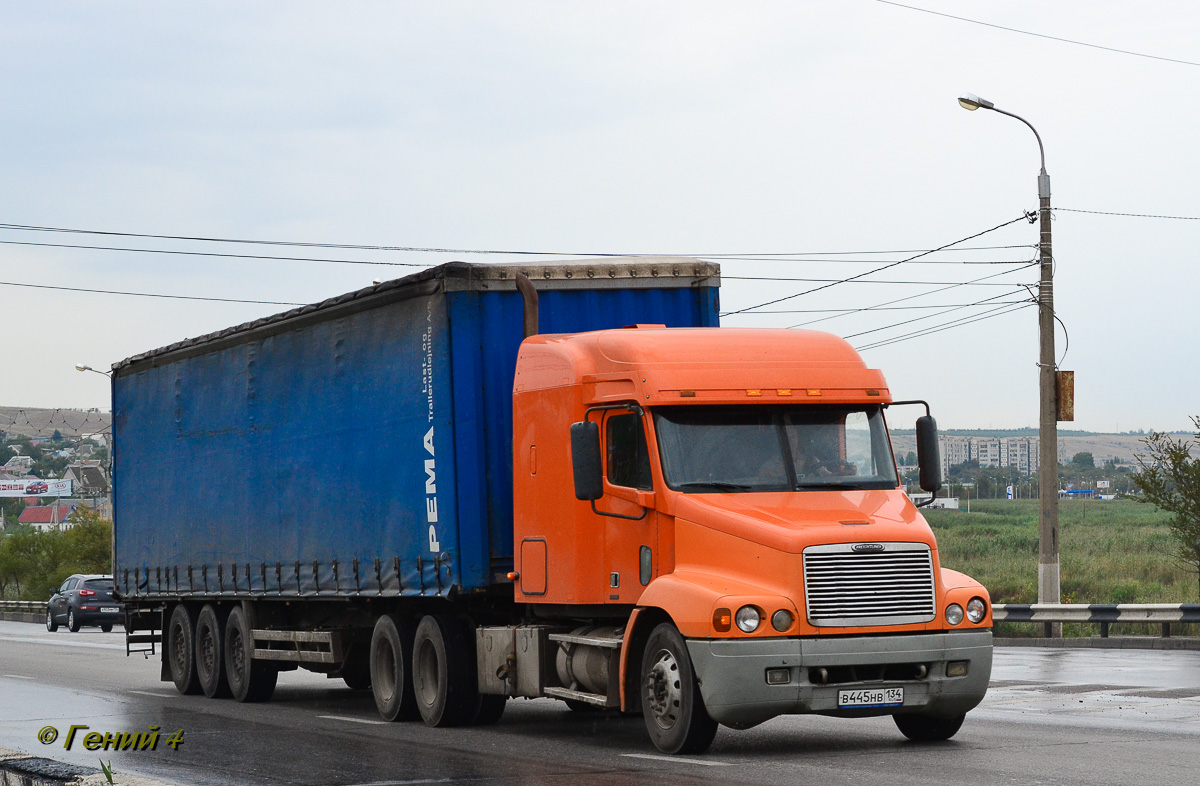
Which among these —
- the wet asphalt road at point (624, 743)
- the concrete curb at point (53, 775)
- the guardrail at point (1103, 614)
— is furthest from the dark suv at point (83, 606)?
the concrete curb at point (53, 775)

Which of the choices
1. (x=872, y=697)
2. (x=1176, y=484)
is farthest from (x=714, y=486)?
(x=1176, y=484)

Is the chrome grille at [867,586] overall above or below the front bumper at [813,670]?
above

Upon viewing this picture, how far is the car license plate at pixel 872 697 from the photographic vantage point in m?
10.7

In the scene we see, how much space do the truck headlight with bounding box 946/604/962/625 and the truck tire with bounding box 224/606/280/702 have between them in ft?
31.0

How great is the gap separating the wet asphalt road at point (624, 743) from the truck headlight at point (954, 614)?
35.4 inches

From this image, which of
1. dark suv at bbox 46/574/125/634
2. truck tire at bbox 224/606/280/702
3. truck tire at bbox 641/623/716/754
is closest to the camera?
truck tire at bbox 641/623/716/754

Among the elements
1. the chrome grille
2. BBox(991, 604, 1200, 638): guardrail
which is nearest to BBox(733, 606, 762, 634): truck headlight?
the chrome grille

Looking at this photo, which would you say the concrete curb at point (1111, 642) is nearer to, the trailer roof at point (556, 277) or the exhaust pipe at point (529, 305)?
the trailer roof at point (556, 277)

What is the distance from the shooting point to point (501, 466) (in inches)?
539

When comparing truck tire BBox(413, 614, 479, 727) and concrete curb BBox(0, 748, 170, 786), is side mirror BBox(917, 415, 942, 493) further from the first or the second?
concrete curb BBox(0, 748, 170, 786)

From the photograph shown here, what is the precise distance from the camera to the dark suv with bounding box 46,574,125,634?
4562cm

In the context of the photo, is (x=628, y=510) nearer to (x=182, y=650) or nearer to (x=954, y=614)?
(x=954, y=614)

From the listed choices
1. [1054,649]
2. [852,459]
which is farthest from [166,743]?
[1054,649]

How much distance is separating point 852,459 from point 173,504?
1133 centimetres
